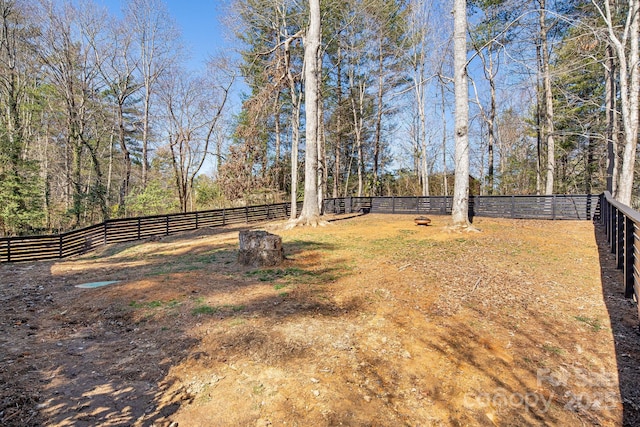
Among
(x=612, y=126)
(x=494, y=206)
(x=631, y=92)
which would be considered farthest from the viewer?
(x=494, y=206)

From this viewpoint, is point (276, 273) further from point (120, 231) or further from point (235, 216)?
point (235, 216)

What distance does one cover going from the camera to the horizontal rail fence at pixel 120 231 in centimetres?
846

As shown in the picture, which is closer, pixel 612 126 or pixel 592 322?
pixel 592 322

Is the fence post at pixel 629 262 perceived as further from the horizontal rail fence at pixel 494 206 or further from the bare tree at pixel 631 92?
the horizontal rail fence at pixel 494 206

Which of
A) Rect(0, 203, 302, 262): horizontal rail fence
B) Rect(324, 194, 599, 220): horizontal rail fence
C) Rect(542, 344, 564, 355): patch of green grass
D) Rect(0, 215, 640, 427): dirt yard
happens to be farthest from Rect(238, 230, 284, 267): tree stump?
Rect(324, 194, 599, 220): horizontal rail fence

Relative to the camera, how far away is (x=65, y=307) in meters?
4.13

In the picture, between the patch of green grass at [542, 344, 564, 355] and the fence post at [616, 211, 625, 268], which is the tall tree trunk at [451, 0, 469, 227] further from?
the patch of green grass at [542, 344, 564, 355]

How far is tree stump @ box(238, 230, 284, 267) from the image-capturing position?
598 cm

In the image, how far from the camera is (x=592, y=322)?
3.39m

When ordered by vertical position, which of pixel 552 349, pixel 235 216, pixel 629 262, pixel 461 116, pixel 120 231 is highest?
pixel 461 116

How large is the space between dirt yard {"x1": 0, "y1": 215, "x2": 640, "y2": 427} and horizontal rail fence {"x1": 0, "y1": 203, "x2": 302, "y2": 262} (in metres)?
3.94

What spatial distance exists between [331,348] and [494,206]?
13698mm

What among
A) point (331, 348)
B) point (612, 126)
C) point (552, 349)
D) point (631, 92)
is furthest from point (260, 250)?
point (612, 126)

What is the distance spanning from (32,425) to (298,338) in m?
1.94
